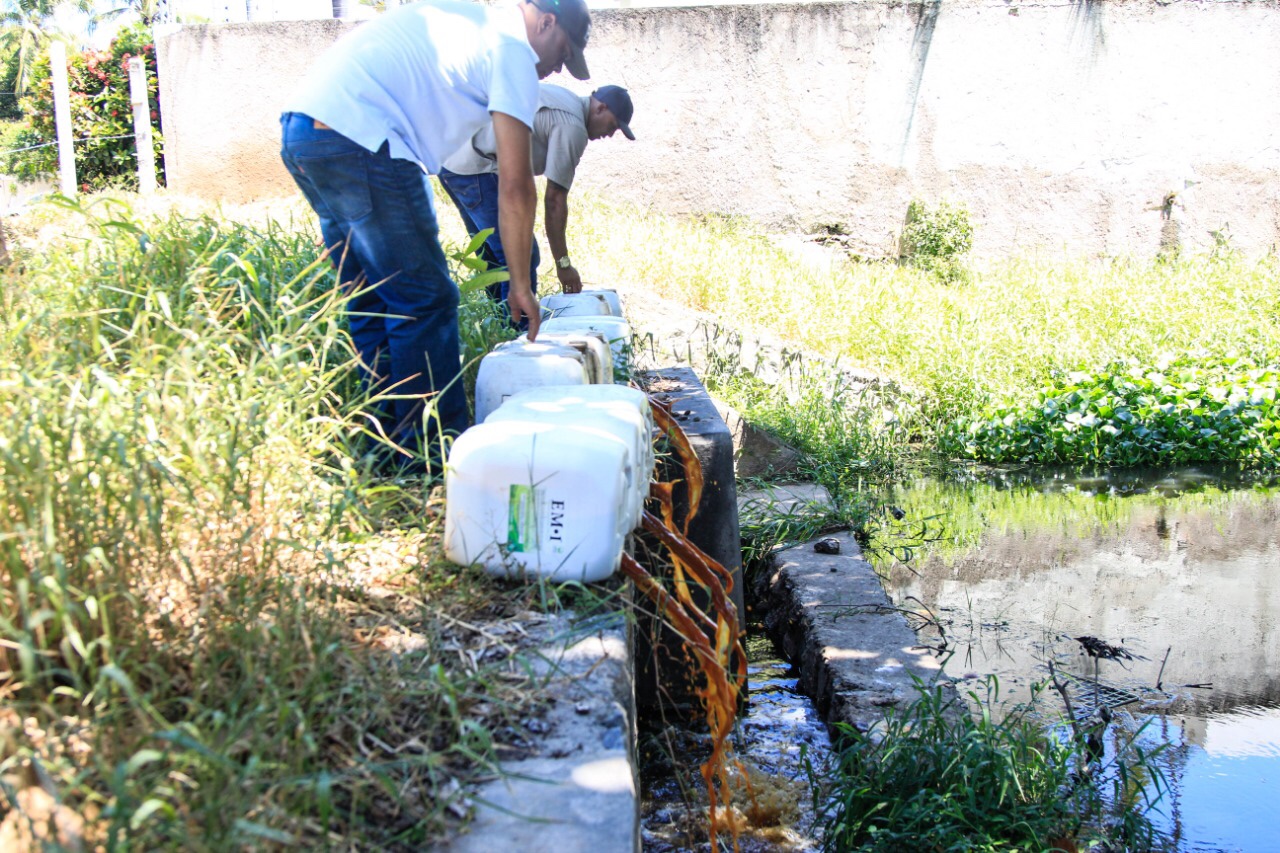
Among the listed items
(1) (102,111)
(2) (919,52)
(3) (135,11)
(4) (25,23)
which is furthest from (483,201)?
(4) (25,23)

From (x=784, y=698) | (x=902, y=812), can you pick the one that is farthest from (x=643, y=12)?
(x=902, y=812)

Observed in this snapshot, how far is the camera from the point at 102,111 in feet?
41.4

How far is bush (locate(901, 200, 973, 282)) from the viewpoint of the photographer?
10.3m

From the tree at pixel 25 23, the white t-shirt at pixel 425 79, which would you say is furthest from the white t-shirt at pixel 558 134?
the tree at pixel 25 23

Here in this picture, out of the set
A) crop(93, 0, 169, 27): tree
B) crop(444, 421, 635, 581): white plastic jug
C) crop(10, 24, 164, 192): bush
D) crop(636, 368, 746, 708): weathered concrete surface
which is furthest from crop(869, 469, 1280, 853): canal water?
crop(93, 0, 169, 27): tree

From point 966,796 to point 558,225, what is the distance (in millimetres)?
3401

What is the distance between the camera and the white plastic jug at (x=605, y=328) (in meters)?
3.84

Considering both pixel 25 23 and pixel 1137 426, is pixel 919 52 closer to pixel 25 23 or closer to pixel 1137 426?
pixel 1137 426

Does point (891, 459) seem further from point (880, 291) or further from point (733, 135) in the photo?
point (733, 135)

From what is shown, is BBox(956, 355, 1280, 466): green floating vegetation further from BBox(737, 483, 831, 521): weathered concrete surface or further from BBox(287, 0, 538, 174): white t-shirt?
BBox(287, 0, 538, 174): white t-shirt

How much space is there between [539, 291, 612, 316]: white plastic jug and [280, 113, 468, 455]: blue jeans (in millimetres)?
1268

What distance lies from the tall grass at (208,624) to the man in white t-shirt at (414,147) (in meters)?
0.49

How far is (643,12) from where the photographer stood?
10969 millimetres

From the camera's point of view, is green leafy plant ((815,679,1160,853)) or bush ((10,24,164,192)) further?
bush ((10,24,164,192))
